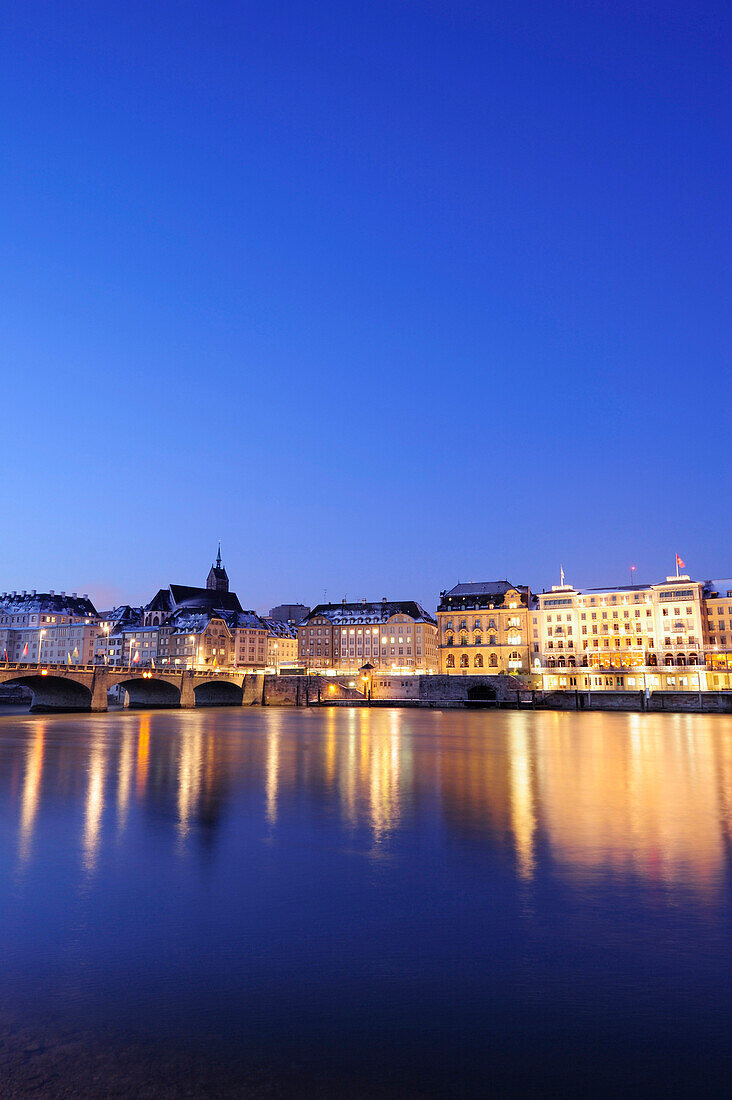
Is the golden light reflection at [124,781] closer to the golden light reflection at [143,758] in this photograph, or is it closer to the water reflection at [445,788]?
the water reflection at [445,788]

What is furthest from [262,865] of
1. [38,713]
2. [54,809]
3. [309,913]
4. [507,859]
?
[38,713]

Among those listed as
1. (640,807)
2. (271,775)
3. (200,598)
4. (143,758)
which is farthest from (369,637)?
(640,807)

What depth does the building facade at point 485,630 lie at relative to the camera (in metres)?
127

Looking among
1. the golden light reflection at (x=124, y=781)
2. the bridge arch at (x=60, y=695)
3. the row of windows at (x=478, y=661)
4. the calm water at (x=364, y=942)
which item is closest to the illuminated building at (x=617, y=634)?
the row of windows at (x=478, y=661)

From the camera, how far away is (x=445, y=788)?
26781 millimetres

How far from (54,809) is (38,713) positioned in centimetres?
7447

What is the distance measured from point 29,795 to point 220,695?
9809 centimetres

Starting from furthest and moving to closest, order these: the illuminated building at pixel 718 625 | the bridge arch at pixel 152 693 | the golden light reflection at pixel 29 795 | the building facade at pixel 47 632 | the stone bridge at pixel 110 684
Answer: the building facade at pixel 47 632, the illuminated building at pixel 718 625, the bridge arch at pixel 152 693, the stone bridge at pixel 110 684, the golden light reflection at pixel 29 795

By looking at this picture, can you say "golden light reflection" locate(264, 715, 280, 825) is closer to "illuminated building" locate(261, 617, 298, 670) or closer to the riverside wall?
the riverside wall

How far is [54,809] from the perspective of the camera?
2167cm

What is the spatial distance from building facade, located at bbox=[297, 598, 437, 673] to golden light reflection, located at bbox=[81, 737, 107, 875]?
109 meters

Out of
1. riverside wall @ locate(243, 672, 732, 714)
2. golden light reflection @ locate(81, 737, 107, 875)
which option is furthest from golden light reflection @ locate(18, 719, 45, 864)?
riverside wall @ locate(243, 672, 732, 714)

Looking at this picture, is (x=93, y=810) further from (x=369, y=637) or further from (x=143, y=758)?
(x=369, y=637)

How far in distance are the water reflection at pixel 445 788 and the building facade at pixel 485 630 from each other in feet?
245
